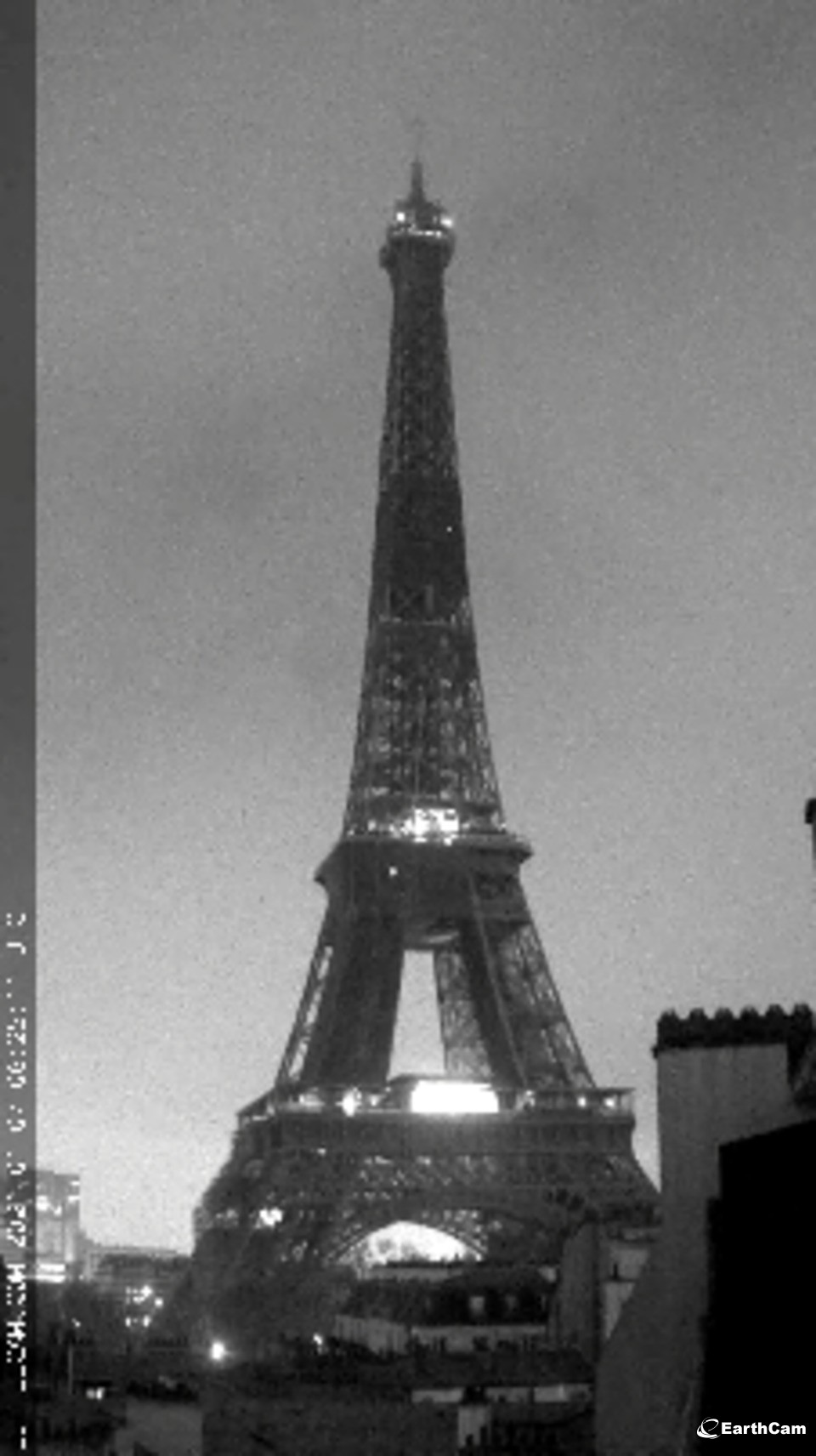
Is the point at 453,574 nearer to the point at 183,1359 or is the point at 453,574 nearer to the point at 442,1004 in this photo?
the point at 442,1004

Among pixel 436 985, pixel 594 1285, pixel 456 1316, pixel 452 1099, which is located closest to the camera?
pixel 594 1285

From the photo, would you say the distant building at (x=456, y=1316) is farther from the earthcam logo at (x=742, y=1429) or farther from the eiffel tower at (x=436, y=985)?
the earthcam logo at (x=742, y=1429)

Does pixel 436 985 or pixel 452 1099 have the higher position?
pixel 436 985

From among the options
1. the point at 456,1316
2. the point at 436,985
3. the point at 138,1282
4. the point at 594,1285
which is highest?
the point at 436,985

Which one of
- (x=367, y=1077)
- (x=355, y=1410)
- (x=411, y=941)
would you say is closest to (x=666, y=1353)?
(x=355, y=1410)

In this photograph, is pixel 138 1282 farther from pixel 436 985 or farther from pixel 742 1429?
pixel 742 1429

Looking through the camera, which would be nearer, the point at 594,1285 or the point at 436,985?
Result: the point at 594,1285

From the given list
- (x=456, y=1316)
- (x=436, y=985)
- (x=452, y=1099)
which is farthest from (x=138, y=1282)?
(x=456, y=1316)
